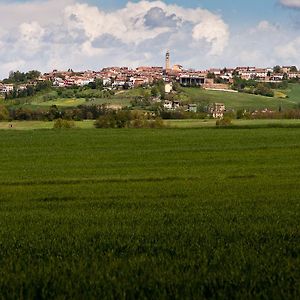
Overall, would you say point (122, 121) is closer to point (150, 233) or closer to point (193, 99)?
point (193, 99)

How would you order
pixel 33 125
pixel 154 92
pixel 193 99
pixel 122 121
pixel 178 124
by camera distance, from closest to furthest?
pixel 178 124, pixel 122 121, pixel 33 125, pixel 193 99, pixel 154 92

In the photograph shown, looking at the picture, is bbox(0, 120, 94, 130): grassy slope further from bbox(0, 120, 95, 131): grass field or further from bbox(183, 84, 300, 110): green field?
bbox(183, 84, 300, 110): green field

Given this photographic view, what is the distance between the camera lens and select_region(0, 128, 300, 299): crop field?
8227 millimetres

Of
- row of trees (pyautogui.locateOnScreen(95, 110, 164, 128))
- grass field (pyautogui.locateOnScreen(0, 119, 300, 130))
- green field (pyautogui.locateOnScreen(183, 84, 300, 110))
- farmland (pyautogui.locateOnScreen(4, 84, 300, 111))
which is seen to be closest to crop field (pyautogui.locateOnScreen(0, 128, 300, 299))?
grass field (pyautogui.locateOnScreen(0, 119, 300, 130))

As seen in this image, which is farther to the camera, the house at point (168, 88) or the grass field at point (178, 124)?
the house at point (168, 88)

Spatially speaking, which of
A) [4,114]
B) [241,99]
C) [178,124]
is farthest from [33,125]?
[241,99]

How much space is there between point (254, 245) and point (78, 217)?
651 cm

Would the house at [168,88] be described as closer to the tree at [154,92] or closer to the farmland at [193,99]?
the tree at [154,92]

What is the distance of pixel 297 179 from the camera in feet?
102

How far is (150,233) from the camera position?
12781 millimetres

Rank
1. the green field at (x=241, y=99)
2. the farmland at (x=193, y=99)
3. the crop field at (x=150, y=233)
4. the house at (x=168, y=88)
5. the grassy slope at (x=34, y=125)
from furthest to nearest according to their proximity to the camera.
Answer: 1. the house at (x=168, y=88)
2. the green field at (x=241, y=99)
3. the farmland at (x=193, y=99)
4. the grassy slope at (x=34, y=125)
5. the crop field at (x=150, y=233)

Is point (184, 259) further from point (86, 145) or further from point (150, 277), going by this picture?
point (86, 145)

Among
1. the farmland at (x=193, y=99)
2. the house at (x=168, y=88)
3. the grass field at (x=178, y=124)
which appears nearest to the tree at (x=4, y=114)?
the grass field at (x=178, y=124)

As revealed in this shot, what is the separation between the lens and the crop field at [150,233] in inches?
324
